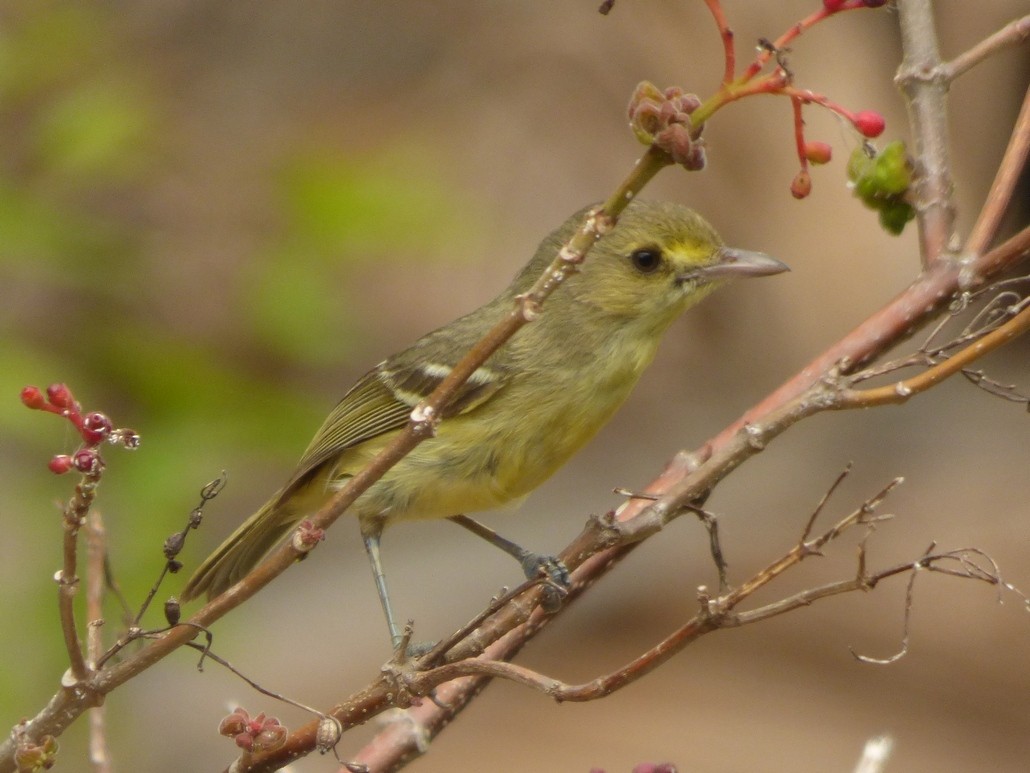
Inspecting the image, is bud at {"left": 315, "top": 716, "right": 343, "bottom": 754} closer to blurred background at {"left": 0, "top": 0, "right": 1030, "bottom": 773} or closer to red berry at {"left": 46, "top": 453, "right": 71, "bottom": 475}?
red berry at {"left": 46, "top": 453, "right": 71, "bottom": 475}

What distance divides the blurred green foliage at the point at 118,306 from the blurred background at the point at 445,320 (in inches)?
0.5

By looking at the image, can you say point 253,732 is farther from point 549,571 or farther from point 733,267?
point 733,267

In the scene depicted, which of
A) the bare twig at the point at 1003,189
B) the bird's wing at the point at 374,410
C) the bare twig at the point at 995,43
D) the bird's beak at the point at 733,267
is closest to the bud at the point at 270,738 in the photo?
the bare twig at the point at 1003,189

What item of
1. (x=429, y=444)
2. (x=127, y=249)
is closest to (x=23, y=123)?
(x=127, y=249)

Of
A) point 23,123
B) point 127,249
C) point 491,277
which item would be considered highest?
point 491,277

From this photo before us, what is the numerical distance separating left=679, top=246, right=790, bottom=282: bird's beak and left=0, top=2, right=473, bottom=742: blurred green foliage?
110cm

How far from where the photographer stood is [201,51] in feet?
29.8

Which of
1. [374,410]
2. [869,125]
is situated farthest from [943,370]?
[374,410]

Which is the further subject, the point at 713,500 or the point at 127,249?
the point at 713,500

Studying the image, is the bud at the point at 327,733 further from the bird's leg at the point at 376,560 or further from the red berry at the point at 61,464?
the bird's leg at the point at 376,560

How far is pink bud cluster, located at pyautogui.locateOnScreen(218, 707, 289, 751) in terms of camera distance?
2.10 metres

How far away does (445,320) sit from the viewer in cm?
864

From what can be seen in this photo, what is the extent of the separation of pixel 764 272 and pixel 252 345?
217 cm

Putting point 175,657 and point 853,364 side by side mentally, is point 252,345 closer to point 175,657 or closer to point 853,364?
point 175,657
